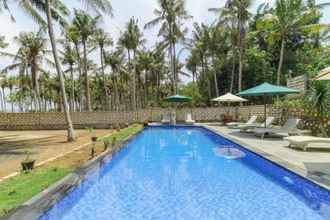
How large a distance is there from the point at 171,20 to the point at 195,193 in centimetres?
2255

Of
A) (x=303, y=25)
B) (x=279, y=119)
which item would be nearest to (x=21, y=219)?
(x=279, y=119)

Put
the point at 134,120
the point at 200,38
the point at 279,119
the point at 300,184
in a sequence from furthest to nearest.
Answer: the point at 200,38 → the point at 134,120 → the point at 279,119 → the point at 300,184

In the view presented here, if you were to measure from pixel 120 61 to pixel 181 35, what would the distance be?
12.3 metres

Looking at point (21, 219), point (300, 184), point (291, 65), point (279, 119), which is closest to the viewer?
point (21, 219)

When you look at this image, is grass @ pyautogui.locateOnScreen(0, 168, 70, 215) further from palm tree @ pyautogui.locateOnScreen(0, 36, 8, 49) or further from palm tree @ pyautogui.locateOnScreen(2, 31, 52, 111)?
palm tree @ pyautogui.locateOnScreen(2, 31, 52, 111)

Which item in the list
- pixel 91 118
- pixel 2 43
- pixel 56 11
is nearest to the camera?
pixel 56 11

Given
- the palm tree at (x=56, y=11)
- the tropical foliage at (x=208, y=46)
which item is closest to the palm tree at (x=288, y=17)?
the tropical foliage at (x=208, y=46)

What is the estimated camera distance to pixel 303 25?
19.3 m

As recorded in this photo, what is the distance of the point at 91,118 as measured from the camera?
70.9 ft

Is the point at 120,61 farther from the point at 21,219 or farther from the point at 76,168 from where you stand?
the point at 21,219

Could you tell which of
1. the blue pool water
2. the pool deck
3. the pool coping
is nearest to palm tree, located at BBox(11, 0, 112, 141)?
the blue pool water

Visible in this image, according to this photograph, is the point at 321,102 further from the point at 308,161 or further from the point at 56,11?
the point at 56,11

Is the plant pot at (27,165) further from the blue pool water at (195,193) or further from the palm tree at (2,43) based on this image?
the palm tree at (2,43)

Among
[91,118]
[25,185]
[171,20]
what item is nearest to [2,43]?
[91,118]
